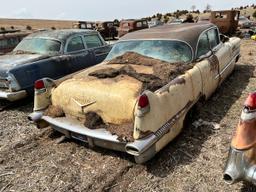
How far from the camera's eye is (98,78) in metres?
4.38

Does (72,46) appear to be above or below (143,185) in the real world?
above

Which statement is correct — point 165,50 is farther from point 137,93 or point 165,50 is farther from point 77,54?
point 77,54

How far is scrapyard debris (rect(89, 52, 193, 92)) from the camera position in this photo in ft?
13.4

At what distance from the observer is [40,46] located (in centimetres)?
718

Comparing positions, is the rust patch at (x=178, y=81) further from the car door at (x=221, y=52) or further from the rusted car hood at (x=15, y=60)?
the rusted car hood at (x=15, y=60)

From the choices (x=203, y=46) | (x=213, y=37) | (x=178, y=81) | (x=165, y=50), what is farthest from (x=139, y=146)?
(x=213, y=37)

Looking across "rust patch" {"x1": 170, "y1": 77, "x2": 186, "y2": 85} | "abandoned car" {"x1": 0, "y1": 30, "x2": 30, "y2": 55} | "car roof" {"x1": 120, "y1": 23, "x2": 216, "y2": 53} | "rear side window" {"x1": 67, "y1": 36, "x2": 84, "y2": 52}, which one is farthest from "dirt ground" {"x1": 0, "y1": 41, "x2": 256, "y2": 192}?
"abandoned car" {"x1": 0, "y1": 30, "x2": 30, "y2": 55}

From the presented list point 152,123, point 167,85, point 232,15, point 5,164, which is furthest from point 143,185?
point 232,15

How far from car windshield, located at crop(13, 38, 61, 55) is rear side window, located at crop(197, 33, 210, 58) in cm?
332

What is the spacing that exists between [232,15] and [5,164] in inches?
684

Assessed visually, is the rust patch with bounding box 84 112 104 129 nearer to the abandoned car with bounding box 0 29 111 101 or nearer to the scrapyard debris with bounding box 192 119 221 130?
the scrapyard debris with bounding box 192 119 221 130

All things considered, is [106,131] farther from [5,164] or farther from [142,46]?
[142,46]

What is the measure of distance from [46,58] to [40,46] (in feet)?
2.28

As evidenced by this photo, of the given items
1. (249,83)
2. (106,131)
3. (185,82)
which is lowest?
(249,83)
